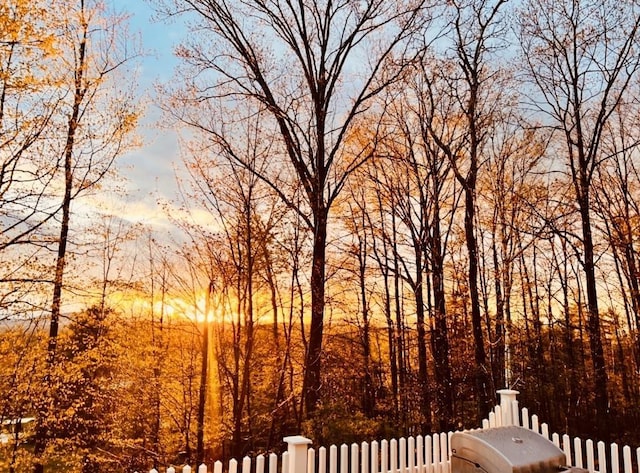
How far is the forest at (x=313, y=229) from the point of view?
739cm

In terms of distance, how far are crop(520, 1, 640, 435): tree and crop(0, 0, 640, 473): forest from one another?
1.7 inches

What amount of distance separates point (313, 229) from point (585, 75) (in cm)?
624

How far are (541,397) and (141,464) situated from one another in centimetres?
886

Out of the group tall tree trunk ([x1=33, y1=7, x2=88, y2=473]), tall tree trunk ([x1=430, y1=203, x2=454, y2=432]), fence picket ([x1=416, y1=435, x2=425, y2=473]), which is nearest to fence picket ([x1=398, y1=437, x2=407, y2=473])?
fence picket ([x1=416, y1=435, x2=425, y2=473])

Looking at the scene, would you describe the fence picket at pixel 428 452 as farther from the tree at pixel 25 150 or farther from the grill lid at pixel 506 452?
the tree at pixel 25 150

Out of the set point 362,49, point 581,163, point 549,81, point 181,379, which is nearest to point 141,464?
point 181,379

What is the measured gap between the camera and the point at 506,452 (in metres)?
3.45

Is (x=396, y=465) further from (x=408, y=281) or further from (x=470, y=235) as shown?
(x=408, y=281)

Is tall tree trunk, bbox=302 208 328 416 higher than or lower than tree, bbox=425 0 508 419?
lower

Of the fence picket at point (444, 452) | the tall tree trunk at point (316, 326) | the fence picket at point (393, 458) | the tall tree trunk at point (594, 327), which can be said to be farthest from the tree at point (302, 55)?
the tall tree trunk at point (594, 327)

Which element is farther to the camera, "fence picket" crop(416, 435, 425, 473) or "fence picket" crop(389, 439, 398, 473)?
"fence picket" crop(416, 435, 425, 473)

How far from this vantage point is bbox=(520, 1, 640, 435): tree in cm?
843

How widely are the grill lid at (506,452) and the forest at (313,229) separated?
2.93 m

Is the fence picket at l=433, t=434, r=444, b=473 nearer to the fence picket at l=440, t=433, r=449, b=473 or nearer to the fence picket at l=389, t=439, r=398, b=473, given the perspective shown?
the fence picket at l=440, t=433, r=449, b=473
